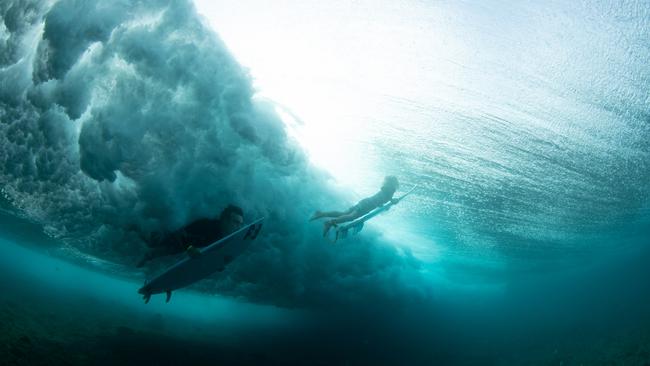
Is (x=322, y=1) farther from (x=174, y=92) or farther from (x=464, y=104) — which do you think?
(x=464, y=104)

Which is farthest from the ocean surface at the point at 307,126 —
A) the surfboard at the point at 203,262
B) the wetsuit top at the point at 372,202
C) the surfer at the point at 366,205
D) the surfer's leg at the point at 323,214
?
the surfboard at the point at 203,262

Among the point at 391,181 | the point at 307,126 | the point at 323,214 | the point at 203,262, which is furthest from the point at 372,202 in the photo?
the point at 203,262

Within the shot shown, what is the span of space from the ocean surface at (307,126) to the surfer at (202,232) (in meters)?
1.54

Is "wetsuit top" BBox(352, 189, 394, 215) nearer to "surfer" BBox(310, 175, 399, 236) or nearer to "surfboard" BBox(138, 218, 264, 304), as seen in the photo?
"surfer" BBox(310, 175, 399, 236)

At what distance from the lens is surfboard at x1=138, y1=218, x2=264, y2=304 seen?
711 centimetres

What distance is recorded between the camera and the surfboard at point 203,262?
7.11 metres

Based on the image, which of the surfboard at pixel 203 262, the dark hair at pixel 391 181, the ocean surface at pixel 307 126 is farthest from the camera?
the dark hair at pixel 391 181

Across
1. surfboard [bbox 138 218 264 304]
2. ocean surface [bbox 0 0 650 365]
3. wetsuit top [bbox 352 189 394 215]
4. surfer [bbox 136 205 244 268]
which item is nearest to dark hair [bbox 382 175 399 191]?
wetsuit top [bbox 352 189 394 215]

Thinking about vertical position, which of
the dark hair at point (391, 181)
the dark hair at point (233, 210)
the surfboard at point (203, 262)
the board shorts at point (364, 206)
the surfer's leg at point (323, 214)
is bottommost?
the surfboard at point (203, 262)

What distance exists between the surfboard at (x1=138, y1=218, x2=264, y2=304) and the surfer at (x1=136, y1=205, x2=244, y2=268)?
0.56 m

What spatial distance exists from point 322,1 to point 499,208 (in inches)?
551

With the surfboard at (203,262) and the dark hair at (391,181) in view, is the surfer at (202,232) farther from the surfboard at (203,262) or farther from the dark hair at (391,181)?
the dark hair at (391,181)

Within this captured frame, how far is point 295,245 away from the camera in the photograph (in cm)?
1427

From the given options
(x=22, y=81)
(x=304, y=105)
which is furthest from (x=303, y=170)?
(x=22, y=81)
